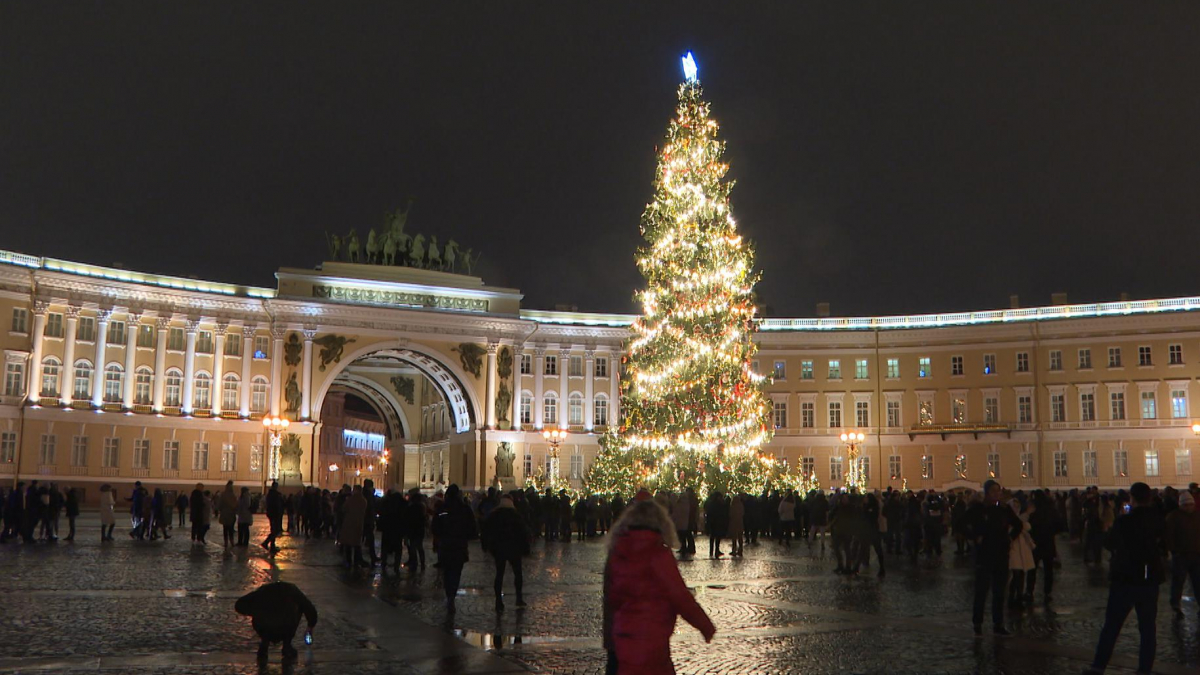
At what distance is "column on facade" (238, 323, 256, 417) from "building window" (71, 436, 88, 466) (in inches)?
305

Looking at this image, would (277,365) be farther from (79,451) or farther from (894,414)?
(894,414)

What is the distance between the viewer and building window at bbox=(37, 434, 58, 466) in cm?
5388

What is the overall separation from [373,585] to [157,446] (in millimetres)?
→ 44000

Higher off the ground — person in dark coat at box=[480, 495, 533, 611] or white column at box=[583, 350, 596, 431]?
white column at box=[583, 350, 596, 431]

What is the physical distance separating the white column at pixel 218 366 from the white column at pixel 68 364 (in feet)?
22.2

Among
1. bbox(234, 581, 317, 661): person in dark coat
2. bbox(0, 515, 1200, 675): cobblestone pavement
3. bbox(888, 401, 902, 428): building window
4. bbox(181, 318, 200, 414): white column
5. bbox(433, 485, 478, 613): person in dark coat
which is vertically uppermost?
bbox(181, 318, 200, 414): white column

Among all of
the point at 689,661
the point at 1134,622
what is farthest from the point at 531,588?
the point at 1134,622

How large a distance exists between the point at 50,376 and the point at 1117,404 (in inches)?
2128

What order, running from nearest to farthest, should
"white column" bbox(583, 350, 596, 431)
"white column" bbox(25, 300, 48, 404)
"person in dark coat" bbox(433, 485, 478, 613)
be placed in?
→ "person in dark coat" bbox(433, 485, 478, 613) < "white column" bbox(25, 300, 48, 404) < "white column" bbox(583, 350, 596, 431)

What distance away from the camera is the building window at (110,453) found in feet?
184

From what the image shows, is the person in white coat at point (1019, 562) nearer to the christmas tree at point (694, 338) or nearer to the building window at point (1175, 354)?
the christmas tree at point (694, 338)

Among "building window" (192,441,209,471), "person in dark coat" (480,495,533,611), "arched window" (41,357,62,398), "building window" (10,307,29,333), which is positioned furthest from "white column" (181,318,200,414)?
"person in dark coat" (480,495,533,611)

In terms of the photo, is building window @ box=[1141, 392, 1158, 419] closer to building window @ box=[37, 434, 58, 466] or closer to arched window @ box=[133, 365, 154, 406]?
arched window @ box=[133, 365, 154, 406]

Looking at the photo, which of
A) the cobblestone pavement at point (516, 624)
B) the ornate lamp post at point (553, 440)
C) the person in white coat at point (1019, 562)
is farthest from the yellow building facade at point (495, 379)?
the person in white coat at point (1019, 562)
